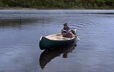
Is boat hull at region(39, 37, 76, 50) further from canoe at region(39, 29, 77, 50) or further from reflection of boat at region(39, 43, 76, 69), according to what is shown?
reflection of boat at region(39, 43, 76, 69)

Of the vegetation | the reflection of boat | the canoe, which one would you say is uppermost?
the canoe

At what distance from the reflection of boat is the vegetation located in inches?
4337

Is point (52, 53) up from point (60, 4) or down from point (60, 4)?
up

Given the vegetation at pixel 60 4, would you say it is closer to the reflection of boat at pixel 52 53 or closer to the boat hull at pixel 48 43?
the reflection of boat at pixel 52 53

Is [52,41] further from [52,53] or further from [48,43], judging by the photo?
[52,53]

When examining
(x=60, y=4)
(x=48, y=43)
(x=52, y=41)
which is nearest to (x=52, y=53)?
(x=48, y=43)

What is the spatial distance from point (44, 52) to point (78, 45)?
266 inches

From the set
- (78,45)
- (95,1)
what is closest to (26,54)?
(78,45)

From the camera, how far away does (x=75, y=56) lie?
33.2 metres

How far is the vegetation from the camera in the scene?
147 m

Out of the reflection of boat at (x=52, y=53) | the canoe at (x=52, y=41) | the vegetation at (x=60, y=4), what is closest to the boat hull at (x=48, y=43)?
the canoe at (x=52, y=41)

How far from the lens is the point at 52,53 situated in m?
34.4

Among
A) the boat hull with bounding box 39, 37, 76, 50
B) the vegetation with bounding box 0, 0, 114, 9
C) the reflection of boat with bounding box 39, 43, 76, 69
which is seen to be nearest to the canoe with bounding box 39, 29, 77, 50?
the boat hull with bounding box 39, 37, 76, 50

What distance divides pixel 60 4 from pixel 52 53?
125 m
